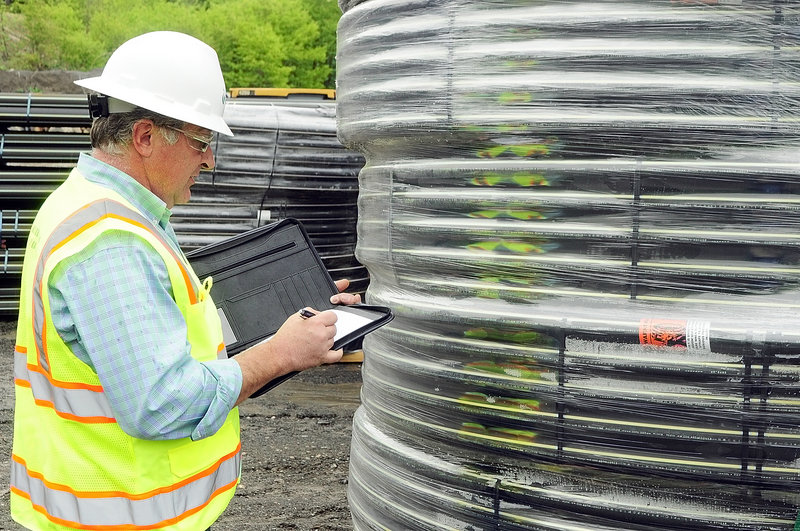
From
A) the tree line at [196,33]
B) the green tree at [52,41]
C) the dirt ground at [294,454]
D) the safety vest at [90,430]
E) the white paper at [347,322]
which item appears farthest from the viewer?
the tree line at [196,33]

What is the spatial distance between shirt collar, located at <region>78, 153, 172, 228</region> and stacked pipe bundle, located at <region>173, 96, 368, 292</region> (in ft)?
15.7

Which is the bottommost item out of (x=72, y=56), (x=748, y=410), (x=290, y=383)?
(x=290, y=383)

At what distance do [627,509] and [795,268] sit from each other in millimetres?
674

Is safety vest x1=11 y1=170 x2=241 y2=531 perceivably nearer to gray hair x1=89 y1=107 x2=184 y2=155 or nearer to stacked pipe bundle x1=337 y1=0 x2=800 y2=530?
gray hair x1=89 y1=107 x2=184 y2=155

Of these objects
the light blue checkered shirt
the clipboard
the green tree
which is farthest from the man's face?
the green tree

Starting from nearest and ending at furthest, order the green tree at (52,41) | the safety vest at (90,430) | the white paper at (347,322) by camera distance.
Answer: the safety vest at (90,430), the white paper at (347,322), the green tree at (52,41)

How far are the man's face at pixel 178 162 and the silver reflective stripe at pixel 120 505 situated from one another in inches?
26.3

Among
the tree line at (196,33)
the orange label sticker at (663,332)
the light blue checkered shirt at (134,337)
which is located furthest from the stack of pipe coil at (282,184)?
the tree line at (196,33)

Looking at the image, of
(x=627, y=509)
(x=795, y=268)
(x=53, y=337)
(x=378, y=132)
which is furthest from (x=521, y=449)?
(x=53, y=337)

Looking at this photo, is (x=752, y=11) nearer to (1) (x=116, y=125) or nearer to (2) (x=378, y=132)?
(2) (x=378, y=132)

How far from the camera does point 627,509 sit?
2127 millimetres

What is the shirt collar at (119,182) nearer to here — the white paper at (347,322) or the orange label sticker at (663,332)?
A: the white paper at (347,322)

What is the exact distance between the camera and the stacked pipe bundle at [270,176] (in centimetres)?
689

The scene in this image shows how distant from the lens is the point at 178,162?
211 centimetres
